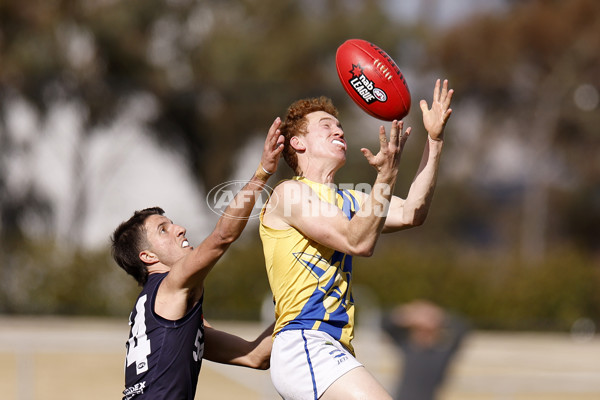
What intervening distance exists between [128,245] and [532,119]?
30.1 metres

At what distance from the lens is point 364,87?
4.26 m

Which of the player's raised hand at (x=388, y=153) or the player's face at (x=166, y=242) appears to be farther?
the player's face at (x=166, y=242)

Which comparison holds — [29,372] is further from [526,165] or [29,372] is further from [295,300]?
[526,165]

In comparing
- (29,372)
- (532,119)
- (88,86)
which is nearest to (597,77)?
(532,119)

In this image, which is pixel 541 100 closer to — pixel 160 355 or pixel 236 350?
pixel 236 350

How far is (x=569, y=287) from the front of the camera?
22.5 meters

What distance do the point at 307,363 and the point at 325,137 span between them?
1.12 m

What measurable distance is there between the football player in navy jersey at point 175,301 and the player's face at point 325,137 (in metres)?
0.49

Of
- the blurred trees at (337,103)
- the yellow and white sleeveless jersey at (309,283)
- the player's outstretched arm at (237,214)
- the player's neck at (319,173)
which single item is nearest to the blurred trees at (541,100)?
the blurred trees at (337,103)

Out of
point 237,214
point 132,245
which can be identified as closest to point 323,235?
point 237,214

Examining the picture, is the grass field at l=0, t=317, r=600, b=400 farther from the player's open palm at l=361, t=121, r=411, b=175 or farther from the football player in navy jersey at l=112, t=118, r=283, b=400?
the player's open palm at l=361, t=121, r=411, b=175

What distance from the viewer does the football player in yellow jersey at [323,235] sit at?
3.63m

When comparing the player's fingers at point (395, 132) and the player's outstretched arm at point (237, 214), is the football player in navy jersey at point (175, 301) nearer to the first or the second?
the player's outstretched arm at point (237, 214)

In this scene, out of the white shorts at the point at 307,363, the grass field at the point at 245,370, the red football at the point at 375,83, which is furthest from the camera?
the grass field at the point at 245,370
